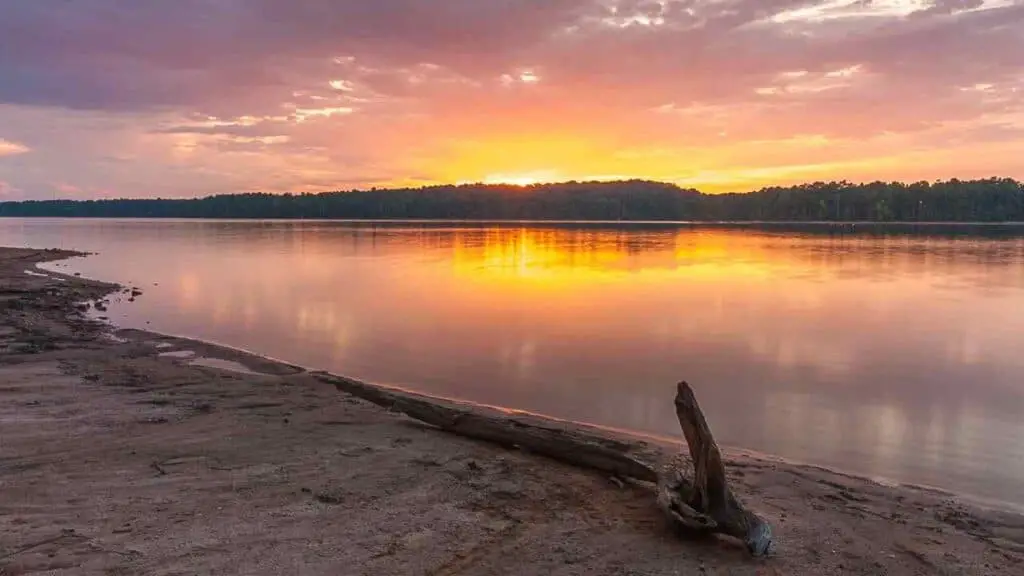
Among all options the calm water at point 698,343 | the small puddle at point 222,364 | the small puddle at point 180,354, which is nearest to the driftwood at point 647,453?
the calm water at point 698,343

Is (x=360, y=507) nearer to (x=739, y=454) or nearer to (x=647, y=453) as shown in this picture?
(x=647, y=453)

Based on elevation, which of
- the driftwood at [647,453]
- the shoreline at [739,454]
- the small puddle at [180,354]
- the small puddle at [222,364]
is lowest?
the shoreline at [739,454]

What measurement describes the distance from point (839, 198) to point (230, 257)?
15915cm

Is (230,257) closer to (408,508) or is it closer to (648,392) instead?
(648,392)

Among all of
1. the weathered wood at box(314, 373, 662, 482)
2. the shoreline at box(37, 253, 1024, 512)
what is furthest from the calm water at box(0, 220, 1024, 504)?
the weathered wood at box(314, 373, 662, 482)

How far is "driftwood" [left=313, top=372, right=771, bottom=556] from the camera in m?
5.71

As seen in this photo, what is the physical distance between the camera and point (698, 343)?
57.9 feet

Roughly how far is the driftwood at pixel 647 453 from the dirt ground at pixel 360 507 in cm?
18

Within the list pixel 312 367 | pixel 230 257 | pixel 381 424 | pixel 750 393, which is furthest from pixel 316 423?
pixel 230 257

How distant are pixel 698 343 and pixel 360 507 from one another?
13050 mm

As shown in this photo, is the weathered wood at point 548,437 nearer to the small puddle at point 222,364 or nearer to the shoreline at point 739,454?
the shoreline at point 739,454

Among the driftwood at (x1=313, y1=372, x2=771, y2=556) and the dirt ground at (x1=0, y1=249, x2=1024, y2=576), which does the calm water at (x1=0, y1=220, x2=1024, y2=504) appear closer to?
the driftwood at (x1=313, y1=372, x2=771, y2=556)

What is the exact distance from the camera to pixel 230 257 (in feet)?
158

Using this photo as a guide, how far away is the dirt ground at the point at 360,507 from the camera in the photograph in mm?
5152
